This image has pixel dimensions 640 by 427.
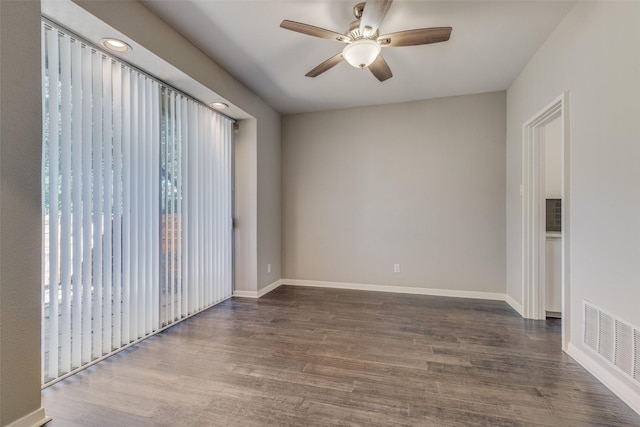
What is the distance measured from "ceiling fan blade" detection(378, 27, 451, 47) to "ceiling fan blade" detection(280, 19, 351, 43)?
29cm

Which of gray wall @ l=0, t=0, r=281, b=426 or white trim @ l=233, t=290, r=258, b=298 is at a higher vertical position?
gray wall @ l=0, t=0, r=281, b=426

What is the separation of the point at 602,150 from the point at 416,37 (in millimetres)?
1462

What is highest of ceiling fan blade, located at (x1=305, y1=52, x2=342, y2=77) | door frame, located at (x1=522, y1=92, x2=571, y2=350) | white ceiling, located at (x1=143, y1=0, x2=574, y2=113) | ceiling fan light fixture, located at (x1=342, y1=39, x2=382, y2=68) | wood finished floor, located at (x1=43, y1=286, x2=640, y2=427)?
white ceiling, located at (x1=143, y1=0, x2=574, y2=113)

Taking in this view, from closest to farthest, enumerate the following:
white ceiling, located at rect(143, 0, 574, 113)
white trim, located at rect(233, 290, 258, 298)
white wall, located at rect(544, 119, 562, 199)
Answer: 1. white ceiling, located at rect(143, 0, 574, 113)
2. white wall, located at rect(544, 119, 562, 199)
3. white trim, located at rect(233, 290, 258, 298)

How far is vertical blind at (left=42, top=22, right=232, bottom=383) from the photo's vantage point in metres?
1.85

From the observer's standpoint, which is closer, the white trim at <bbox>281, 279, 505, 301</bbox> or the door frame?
the door frame

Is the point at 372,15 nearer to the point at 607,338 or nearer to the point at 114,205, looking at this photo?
the point at 114,205

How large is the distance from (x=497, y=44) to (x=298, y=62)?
6.20ft

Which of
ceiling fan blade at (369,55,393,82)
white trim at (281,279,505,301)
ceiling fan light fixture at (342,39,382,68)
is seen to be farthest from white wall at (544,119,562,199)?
ceiling fan light fixture at (342,39,382,68)

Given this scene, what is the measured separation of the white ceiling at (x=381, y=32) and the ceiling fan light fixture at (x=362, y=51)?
0.32 meters

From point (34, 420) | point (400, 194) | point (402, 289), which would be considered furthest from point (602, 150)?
point (34, 420)

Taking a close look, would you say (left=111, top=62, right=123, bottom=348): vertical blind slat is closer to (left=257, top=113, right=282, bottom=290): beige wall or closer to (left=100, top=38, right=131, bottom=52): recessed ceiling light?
(left=100, top=38, right=131, bottom=52): recessed ceiling light

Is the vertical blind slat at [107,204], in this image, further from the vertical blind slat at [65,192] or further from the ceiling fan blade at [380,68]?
the ceiling fan blade at [380,68]

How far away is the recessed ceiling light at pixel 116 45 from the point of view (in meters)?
2.03
